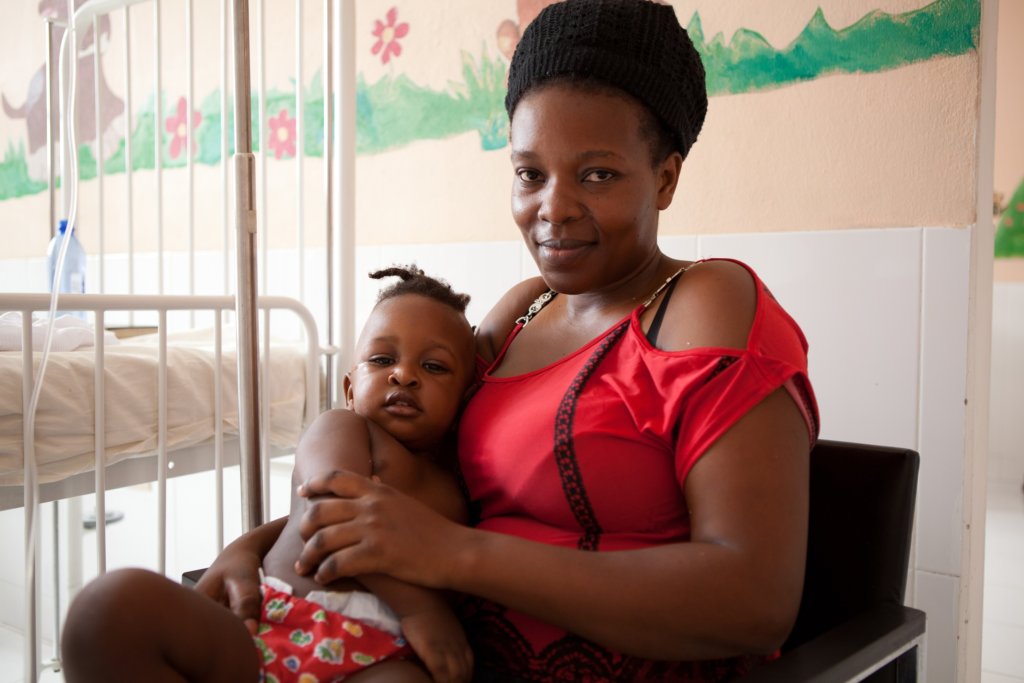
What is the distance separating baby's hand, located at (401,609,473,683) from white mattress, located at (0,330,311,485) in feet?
3.29

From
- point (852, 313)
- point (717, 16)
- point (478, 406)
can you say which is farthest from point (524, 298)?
point (717, 16)

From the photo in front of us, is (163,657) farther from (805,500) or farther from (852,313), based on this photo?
(852,313)

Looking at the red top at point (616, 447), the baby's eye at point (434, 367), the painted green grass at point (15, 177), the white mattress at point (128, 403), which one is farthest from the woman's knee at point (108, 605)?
the painted green grass at point (15, 177)

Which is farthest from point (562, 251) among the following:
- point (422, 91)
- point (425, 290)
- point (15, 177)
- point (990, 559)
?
point (15, 177)

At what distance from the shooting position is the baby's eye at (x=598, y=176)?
3.45ft

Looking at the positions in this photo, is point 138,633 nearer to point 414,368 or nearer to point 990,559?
point 414,368

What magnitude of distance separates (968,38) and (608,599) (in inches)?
53.9

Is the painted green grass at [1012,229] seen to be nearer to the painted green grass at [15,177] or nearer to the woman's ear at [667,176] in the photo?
the woman's ear at [667,176]

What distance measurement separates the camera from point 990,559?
3.36m

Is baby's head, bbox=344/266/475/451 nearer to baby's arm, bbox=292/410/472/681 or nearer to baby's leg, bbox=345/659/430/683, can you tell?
baby's arm, bbox=292/410/472/681

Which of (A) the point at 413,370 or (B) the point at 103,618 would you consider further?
(A) the point at 413,370

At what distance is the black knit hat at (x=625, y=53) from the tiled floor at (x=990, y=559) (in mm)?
1932

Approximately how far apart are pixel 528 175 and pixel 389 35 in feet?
5.76

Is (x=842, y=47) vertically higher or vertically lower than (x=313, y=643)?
higher
